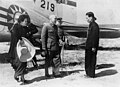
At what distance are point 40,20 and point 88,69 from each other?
568 cm

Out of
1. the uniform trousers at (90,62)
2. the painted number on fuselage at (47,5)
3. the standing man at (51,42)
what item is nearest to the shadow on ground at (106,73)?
the uniform trousers at (90,62)

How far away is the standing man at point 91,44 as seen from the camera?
7363mm

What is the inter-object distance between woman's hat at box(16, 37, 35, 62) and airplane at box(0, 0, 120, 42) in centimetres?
392

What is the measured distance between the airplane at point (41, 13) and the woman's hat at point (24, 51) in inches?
154

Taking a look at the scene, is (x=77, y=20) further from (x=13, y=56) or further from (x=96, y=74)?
(x=13, y=56)

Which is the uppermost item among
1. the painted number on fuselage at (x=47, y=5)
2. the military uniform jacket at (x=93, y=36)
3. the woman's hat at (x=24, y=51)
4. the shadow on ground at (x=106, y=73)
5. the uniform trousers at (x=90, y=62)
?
the painted number on fuselage at (x=47, y=5)

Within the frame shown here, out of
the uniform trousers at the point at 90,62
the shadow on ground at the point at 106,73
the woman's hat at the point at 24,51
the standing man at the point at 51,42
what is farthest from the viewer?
the shadow on ground at the point at 106,73

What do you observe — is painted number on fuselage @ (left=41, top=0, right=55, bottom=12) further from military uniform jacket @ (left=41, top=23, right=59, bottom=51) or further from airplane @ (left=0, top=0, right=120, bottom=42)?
military uniform jacket @ (left=41, top=23, right=59, bottom=51)

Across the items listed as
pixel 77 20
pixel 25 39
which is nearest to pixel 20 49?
pixel 25 39

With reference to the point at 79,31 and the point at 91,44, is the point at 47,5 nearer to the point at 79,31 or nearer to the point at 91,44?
the point at 79,31

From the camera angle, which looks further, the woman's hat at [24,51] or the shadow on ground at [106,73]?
the shadow on ground at [106,73]

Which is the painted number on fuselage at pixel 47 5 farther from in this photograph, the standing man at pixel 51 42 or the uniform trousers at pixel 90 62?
the uniform trousers at pixel 90 62

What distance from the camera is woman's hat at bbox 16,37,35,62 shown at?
6805 millimetres

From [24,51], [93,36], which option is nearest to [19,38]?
[24,51]
